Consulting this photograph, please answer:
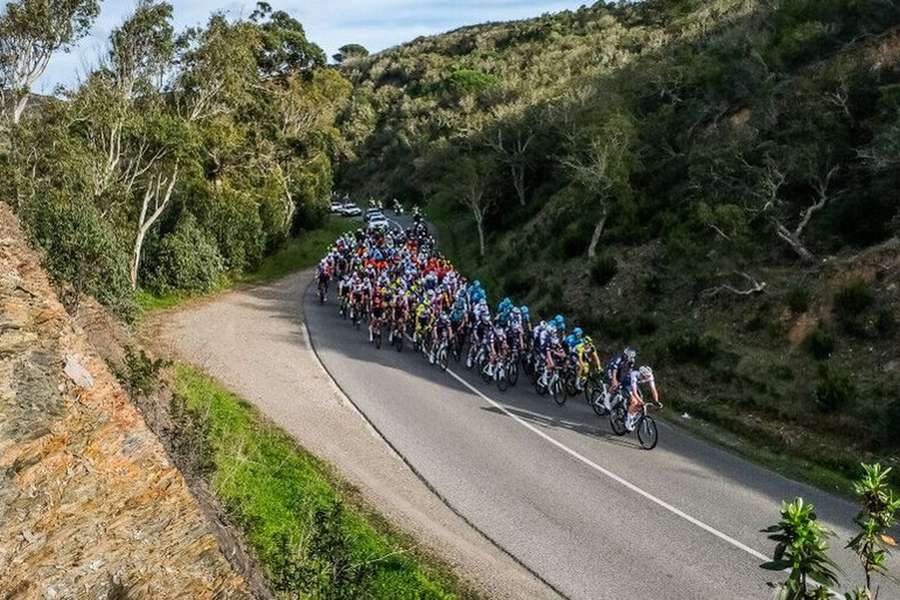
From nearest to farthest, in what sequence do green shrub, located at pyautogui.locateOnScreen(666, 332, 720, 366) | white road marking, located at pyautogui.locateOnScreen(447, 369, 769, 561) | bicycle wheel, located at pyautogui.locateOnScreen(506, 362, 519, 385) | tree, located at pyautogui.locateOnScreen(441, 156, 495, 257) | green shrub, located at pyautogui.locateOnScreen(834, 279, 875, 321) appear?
white road marking, located at pyautogui.locateOnScreen(447, 369, 769, 561)
green shrub, located at pyautogui.locateOnScreen(834, 279, 875, 321)
green shrub, located at pyautogui.locateOnScreen(666, 332, 720, 366)
bicycle wheel, located at pyautogui.locateOnScreen(506, 362, 519, 385)
tree, located at pyautogui.locateOnScreen(441, 156, 495, 257)

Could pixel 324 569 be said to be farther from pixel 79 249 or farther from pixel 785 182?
pixel 785 182

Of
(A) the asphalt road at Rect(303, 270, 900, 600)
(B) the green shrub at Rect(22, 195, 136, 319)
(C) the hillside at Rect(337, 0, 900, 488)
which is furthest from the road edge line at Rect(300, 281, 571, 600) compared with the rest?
(C) the hillside at Rect(337, 0, 900, 488)

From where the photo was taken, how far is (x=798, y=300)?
56.6ft

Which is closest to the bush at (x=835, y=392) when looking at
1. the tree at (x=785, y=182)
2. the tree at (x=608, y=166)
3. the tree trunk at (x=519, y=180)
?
the tree at (x=785, y=182)

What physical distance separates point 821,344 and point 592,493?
7502mm

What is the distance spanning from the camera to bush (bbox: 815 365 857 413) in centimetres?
1405

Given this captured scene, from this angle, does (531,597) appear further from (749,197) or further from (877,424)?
(749,197)

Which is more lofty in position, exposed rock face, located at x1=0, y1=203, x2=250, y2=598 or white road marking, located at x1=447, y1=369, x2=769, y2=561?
exposed rock face, located at x1=0, y1=203, x2=250, y2=598

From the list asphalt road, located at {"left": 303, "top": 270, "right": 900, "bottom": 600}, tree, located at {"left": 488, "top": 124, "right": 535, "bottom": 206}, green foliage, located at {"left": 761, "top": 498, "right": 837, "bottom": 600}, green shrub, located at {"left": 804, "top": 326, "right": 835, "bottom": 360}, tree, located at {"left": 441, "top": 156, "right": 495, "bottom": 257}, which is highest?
tree, located at {"left": 488, "top": 124, "right": 535, "bottom": 206}

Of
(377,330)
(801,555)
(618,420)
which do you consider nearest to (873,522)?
(801,555)

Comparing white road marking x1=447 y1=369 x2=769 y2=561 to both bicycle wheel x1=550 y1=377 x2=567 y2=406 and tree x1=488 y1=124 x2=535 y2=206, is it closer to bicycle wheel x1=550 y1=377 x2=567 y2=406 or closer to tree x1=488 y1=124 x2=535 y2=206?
bicycle wheel x1=550 y1=377 x2=567 y2=406

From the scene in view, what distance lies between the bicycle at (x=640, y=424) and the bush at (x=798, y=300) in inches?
215

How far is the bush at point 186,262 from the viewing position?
95.8 feet

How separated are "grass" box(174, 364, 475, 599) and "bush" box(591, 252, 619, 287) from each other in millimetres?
12815
